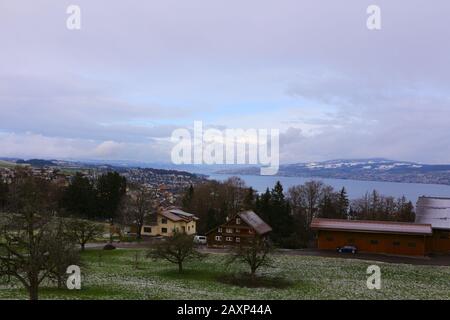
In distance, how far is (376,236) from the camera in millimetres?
54594

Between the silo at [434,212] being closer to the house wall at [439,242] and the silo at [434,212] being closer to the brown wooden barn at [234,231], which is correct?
the house wall at [439,242]

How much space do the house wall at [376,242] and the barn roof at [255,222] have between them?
29.3ft

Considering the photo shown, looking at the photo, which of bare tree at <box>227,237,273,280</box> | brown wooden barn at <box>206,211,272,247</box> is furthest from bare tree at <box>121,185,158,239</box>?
bare tree at <box>227,237,273,280</box>

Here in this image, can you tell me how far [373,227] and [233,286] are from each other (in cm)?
2885

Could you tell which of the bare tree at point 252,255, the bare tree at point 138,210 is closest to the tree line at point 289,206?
the bare tree at point 138,210

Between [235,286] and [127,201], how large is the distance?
4732 cm

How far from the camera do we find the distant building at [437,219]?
56062 mm

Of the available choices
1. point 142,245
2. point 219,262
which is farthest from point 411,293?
point 142,245

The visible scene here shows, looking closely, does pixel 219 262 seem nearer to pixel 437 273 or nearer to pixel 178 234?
pixel 178 234

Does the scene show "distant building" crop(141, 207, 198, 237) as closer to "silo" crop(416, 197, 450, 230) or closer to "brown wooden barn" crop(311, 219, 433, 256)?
"brown wooden barn" crop(311, 219, 433, 256)

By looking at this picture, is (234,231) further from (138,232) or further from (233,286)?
(233,286)
